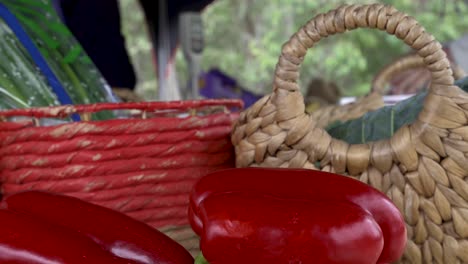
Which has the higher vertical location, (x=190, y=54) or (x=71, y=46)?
(x=71, y=46)

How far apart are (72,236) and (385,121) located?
0.39m

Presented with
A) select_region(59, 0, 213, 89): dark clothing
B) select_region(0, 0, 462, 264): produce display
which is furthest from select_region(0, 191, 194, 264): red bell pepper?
select_region(59, 0, 213, 89): dark clothing

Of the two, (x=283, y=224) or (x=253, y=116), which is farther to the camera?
(x=253, y=116)

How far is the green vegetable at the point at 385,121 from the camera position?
69 cm

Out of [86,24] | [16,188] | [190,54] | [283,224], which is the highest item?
[283,224]

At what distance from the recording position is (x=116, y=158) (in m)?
0.67

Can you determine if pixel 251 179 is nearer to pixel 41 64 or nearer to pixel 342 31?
pixel 342 31

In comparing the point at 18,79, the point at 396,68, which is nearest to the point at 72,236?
the point at 18,79

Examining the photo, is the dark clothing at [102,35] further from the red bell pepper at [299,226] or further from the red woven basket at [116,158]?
the red bell pepper at [299,226]

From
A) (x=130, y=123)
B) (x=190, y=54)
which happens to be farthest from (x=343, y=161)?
(x=190, y=54)

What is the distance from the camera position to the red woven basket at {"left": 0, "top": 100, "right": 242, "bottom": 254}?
26.0 inches

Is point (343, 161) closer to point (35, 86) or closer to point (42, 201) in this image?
point (42, 201)

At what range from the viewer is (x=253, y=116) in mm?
680

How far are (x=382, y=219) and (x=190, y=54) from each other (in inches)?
84.0
